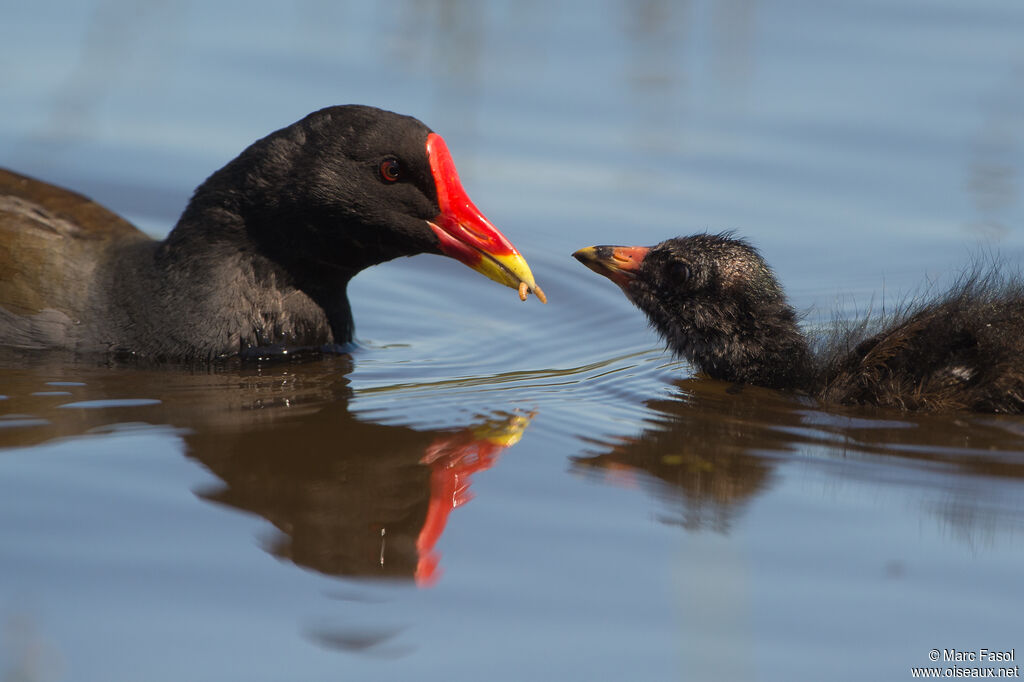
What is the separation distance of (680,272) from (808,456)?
1380 mm

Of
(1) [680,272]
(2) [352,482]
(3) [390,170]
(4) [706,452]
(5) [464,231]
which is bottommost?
(2) [352,482]

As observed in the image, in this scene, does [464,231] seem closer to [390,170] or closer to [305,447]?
[390,170]

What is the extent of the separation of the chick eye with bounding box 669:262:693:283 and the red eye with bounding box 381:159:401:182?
1.15 m

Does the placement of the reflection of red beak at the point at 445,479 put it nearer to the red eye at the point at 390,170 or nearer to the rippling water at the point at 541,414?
the rippling water at the point at 541,414

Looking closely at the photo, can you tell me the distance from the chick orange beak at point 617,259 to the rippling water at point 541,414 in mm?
392

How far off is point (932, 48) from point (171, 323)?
5.86 meters

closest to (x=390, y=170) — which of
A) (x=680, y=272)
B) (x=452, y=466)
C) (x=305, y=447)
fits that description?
(x=680, y=272)

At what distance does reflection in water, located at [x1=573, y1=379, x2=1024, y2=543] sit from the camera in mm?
3998

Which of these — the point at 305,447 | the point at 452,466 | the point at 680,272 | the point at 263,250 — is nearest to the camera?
the point at 452,466

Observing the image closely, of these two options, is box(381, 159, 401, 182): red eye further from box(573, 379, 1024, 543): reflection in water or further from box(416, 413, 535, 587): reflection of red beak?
box(573, 379, 1024, 543): reflection in water

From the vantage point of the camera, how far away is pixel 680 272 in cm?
564

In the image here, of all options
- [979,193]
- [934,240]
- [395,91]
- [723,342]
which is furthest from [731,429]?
[395,91]

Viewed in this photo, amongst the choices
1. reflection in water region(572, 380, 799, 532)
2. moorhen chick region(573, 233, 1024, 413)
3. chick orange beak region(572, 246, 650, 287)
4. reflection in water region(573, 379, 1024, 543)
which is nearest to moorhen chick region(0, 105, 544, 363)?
chick orange beak region(572, 246, 650, 287)

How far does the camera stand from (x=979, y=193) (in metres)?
7.47
